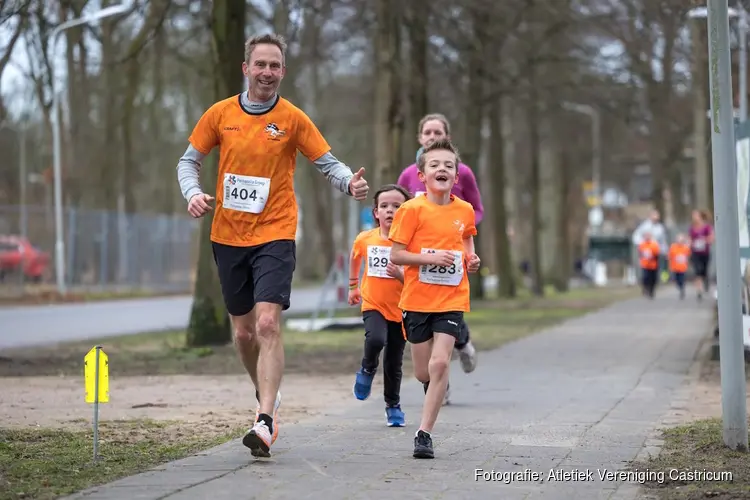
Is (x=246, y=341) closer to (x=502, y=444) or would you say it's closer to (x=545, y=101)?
(x=502, y=444)

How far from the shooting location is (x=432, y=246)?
815 cm

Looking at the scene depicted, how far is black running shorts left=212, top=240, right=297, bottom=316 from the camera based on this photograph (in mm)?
7918

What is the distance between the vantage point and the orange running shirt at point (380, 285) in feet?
31.2

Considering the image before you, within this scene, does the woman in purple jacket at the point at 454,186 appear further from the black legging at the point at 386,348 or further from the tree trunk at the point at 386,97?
the tree trunk at the point at 386,97

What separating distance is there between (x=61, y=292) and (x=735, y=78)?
1764 cm

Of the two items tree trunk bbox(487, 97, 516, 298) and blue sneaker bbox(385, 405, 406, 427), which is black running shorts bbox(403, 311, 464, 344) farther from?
tree trunk bbox(487, 97, 516, 298)

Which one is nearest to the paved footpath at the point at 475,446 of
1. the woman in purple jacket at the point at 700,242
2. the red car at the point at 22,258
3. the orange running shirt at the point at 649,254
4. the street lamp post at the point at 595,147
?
the woman in purple jacket at the point at 700,242

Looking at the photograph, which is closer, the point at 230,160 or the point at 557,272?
the point at 230,160

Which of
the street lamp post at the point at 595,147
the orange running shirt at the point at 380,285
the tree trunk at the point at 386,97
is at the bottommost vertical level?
the orange running shirt at the point at 380,285

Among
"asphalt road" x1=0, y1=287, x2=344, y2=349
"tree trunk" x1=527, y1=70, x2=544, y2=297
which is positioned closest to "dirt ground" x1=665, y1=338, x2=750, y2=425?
"asphalt road" x1=0, y1=287, x2=344, y2=349

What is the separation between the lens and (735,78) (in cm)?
3008

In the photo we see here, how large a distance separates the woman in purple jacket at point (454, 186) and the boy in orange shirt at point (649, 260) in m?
20.5

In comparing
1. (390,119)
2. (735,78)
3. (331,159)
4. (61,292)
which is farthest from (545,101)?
(331,159)

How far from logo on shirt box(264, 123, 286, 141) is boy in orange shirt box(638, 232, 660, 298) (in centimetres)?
2391
